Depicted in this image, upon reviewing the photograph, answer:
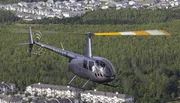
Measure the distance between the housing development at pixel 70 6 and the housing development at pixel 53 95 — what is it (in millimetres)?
42021

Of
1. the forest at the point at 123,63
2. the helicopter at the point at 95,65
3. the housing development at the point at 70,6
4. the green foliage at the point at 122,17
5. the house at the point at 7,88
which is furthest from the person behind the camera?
the housing development at the point at 70,6

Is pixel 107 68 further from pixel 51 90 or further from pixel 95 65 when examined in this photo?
pixel 51 90

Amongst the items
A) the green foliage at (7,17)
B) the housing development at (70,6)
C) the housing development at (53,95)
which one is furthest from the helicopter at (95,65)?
the housing development at (70,6)

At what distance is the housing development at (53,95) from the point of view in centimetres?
4366

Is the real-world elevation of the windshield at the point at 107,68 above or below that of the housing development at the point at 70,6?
above

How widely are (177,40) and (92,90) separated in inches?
692

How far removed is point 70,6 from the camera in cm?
10369

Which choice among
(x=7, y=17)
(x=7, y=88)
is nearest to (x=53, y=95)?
(x=7, y=88)

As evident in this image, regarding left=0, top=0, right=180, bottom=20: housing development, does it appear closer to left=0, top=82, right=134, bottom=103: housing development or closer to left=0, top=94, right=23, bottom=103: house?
left=0, top=82, right=134, bottom=103: housing development

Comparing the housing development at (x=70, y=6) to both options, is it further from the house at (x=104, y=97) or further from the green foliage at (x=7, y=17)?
the house at (x=104, y=97)

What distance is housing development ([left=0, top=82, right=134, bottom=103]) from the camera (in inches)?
1719

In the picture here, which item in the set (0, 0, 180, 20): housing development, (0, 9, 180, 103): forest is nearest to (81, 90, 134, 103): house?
(0, 9, 180, 103): forest

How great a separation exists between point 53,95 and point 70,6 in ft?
189

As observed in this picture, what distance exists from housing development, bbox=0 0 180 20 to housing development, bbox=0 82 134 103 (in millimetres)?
42021
